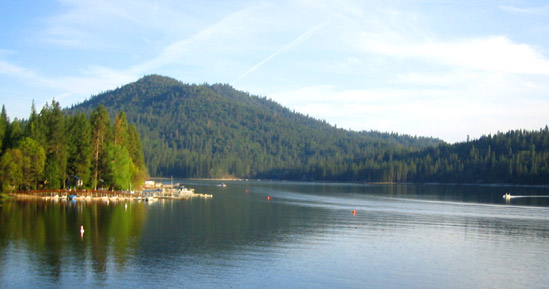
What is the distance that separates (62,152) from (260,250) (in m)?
68.9

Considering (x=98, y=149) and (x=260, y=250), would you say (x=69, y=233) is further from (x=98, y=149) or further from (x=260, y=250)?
(x=98, y=149)

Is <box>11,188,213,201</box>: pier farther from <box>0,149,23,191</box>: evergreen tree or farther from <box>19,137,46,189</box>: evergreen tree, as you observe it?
<box>0,149,23,191</box>: evergreen tree

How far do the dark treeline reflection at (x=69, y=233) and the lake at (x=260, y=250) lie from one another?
110mm

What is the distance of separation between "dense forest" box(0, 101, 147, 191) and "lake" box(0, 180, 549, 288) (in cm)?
1259

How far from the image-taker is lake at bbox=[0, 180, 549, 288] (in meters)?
40.6

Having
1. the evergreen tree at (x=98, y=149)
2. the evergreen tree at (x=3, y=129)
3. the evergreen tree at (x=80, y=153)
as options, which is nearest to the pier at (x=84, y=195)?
the evergreen tree at (x=80, y=153)

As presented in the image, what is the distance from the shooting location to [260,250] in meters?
53.2

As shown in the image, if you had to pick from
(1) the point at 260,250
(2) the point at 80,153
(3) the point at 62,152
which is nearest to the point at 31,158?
(3) the point at 62,152

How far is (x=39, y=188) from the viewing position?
4259 inches

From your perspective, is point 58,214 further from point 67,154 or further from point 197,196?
point 197,196

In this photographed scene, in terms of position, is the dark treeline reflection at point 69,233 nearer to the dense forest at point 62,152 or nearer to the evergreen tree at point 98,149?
the dense forest at point 62,152

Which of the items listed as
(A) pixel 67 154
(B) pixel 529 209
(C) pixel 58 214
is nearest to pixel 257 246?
(C) pixel 58 214

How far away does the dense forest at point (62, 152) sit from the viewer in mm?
100000

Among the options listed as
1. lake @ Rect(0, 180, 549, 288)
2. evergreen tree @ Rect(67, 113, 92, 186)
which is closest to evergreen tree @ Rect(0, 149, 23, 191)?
lake @ Rect(0, 180, 549, 288)
